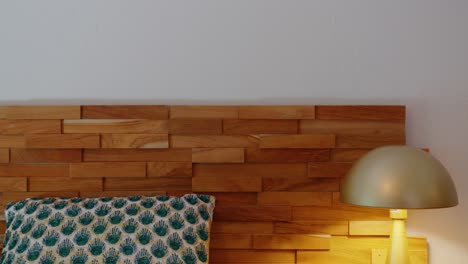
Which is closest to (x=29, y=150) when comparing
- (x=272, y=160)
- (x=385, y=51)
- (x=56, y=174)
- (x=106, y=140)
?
(x=56, y=174)

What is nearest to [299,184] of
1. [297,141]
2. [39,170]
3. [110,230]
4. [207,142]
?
[297,141]

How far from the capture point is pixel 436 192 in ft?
5.47

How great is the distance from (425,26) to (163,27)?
3.47 feet

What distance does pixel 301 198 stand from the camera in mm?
2082

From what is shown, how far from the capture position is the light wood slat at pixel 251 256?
2084 mm

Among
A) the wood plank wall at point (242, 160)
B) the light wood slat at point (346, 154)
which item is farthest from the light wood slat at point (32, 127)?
the light wood slat at point (346, 154)

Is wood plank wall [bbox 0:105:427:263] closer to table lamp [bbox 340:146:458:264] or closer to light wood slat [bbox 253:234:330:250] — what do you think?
light wood slat [bbox 253:234:330:250]

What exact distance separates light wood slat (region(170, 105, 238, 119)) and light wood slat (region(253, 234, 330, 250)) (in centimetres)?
49

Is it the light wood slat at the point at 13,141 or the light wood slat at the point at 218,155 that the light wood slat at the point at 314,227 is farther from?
the light wood slat at the point at 13,141

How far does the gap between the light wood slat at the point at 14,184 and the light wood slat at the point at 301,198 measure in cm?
97

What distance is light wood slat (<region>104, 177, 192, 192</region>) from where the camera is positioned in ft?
6.87

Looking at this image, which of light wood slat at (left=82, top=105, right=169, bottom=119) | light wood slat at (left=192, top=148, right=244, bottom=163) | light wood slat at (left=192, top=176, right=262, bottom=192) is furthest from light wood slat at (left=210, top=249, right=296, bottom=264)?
light wood slat at (left=82, top=105, right=169, bottom=119)

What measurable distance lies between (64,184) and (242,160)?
71 cm

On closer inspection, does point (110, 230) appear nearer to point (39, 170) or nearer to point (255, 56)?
point (39, 170)
